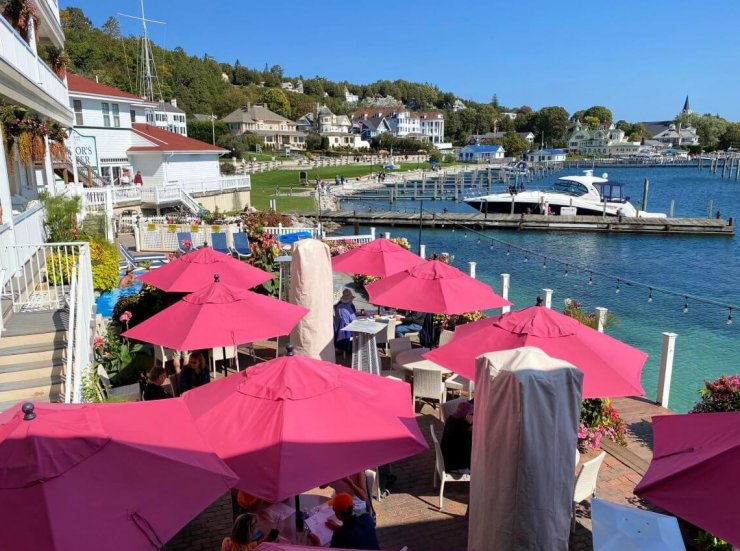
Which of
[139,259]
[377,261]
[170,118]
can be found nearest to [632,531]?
[377,261]

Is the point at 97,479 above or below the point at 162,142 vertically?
A: below

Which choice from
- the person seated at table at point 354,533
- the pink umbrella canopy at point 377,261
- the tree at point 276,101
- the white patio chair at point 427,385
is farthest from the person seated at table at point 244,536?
the tree at point 276,101

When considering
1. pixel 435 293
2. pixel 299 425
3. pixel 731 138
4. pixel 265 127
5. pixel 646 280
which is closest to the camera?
pixel 299 425

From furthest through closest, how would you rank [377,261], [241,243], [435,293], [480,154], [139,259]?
1. [480,154]
2. [241,243]
3. [139,259]
4. [377,261]
5. [435,293]

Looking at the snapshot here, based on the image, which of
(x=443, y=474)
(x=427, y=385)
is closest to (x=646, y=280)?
(x=427, y=385)

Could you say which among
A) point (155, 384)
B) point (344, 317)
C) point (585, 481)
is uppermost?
point (344, 317)

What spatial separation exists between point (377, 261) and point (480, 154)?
130m

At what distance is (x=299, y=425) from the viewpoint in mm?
4398

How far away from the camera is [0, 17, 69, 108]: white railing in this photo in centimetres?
923

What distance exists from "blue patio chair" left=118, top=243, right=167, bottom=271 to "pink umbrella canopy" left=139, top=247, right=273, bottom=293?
6.26 m

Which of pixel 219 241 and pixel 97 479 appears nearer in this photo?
pixel 97 479

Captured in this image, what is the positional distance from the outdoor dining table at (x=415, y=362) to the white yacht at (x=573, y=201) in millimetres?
34330

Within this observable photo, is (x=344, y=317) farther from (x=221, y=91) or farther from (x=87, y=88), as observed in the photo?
(x=221, y=91)

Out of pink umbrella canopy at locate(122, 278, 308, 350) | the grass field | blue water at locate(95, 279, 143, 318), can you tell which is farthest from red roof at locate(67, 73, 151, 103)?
pink umbrella canopy at locate(122, 278, 308, 350)
